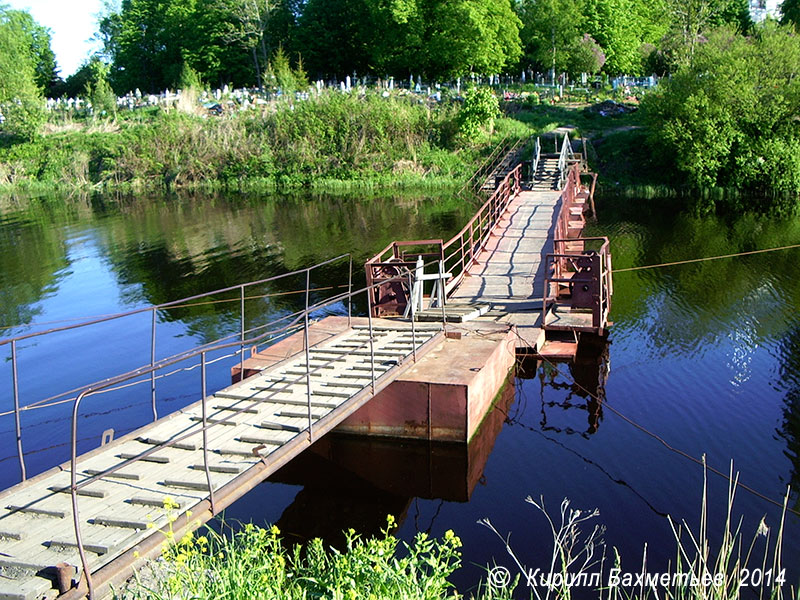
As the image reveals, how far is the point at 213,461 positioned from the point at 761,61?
1706 inches

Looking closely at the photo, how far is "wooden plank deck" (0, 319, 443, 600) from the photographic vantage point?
21.0ft

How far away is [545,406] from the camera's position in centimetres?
1404

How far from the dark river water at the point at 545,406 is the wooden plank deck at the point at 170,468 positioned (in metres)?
1.60

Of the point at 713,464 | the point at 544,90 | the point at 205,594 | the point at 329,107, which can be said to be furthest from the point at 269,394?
the point at 544,90

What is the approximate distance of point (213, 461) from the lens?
8.32m

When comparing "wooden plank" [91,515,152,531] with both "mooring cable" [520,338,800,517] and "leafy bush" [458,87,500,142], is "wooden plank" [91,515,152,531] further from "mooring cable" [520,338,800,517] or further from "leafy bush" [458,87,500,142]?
"leafy bush" [458,87,500,142]

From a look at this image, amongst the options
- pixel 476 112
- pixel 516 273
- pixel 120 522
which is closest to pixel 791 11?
pixel 476 112

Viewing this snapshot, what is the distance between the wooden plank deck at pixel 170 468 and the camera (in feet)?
21.0

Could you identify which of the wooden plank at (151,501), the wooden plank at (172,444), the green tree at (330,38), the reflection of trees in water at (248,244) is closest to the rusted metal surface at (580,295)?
the reflection of trees in water at (248,244)

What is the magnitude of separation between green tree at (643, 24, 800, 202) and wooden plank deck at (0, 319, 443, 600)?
35319 mm

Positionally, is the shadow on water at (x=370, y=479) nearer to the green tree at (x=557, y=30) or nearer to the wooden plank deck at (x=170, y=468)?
the wooden plank deck at (x=170, y=468)

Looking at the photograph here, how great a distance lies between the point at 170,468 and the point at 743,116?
42.3m

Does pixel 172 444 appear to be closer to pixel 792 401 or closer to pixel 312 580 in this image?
pixel 312 580

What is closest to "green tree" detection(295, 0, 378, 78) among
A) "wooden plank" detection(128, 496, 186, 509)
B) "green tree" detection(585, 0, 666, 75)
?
"green tree" detection(585, 0, 666, 75)
